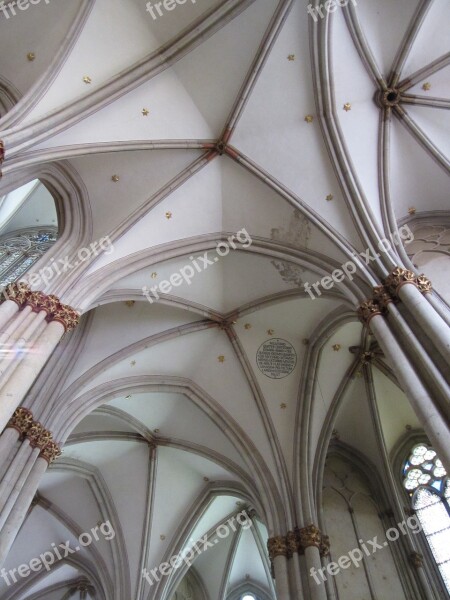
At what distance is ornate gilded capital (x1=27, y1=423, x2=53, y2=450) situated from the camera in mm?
8133

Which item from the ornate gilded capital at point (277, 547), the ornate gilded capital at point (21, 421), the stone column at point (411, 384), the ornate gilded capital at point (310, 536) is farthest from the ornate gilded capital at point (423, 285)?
the ornate gilded capital at point (21, 421)

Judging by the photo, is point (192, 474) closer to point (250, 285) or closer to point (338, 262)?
point (250, 285)

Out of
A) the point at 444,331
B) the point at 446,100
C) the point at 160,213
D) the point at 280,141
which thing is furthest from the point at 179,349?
the point at 446,100

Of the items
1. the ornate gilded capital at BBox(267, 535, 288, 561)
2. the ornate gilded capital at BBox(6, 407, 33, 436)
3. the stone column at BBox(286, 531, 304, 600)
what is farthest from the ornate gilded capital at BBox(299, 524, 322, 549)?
the ornate gilded capital at BBox(6, 407, 33, 436)

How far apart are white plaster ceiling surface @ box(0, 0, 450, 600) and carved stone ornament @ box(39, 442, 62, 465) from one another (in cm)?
86

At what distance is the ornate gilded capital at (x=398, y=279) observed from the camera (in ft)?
25.5

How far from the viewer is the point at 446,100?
996cm

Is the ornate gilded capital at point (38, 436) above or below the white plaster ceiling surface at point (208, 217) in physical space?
below

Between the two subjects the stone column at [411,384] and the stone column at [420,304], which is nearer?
the stone column at [411,384]

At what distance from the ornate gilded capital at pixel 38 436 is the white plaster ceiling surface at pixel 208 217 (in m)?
0.87

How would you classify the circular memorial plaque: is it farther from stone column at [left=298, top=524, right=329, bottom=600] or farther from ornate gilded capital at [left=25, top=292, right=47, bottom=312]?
ornate gilded capital at [left=25, top=292, right=47, bottom=312]

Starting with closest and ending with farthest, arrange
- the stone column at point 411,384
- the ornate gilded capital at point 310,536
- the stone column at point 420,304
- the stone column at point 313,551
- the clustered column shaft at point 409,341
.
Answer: the stone column at point 411,384
the clustered column shaft at point 409,341
the stone column at point 420,304
the stone column at point 313,551
the ornate gilded capital at point 310,536
